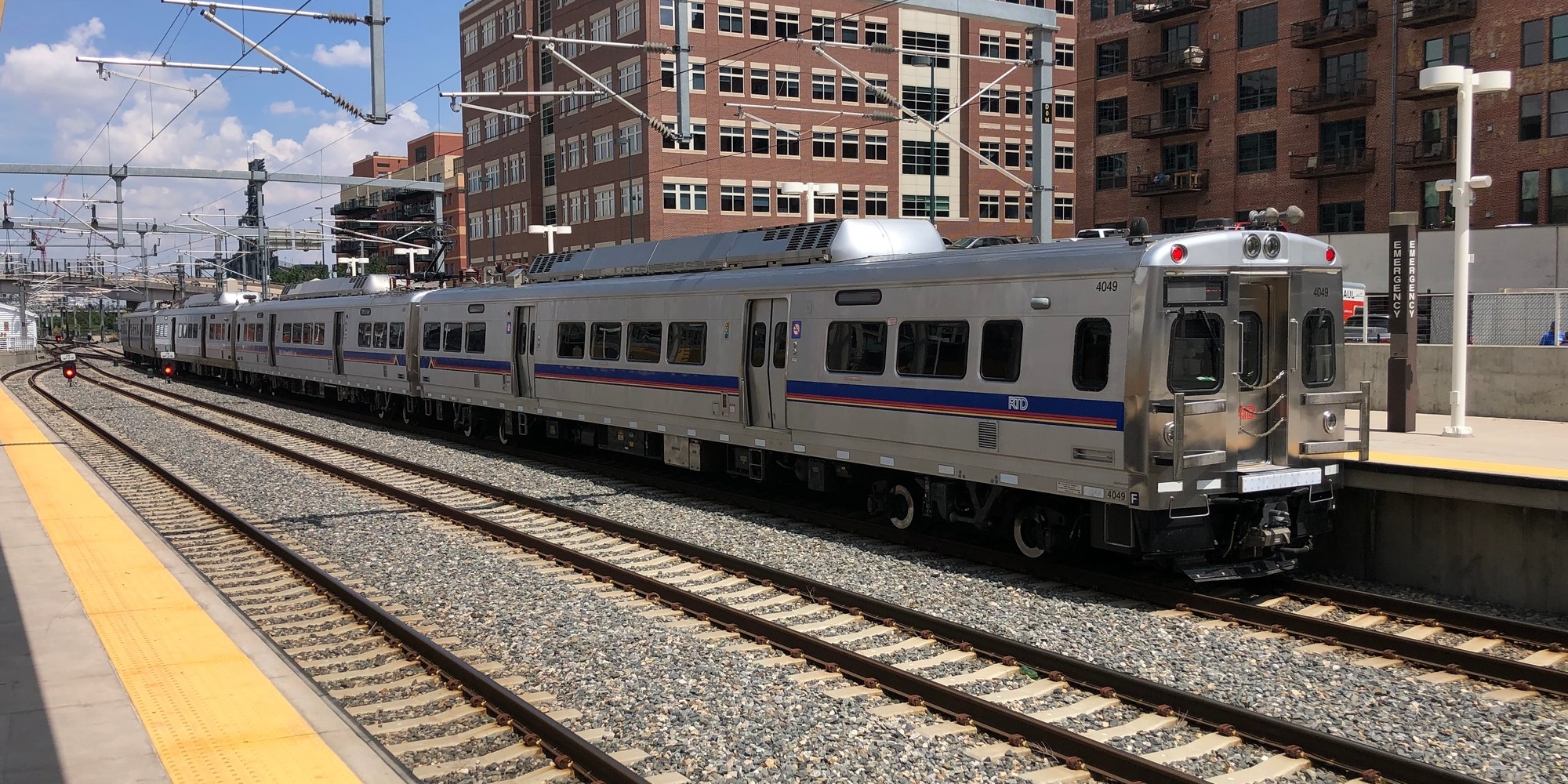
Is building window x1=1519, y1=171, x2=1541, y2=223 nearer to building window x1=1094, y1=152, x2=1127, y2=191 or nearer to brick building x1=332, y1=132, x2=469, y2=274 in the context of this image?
building window x1=1094, y1=152, x2=1127, y2=191

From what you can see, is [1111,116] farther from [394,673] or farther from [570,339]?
[394,673]

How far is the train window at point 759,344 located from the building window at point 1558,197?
32867 mm

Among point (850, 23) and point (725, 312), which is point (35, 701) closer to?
point (725, 312)

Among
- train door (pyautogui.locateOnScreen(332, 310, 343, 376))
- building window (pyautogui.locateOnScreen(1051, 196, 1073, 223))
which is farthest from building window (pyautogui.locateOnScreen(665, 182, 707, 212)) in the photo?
train door (pyautogui.locateOnScreen(332, 310, 343, 376))

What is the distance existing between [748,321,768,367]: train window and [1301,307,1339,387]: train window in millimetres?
6598

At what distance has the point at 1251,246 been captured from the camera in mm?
10875

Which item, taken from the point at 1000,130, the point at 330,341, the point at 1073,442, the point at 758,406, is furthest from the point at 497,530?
the point at 1000,130

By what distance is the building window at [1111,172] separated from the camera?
170 feet

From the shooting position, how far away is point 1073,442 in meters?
10.9

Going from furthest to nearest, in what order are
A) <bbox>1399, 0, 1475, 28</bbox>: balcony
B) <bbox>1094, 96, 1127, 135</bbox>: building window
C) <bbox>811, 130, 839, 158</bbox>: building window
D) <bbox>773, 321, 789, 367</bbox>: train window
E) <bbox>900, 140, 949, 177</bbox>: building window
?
<bbox>900, 140, 949, 177</bbox>: building window < <bbox>811, 130, 839, 158</bbox>: building window < <bbox>1094, 96, 1127, 135</bbox>: building window < <bbox>1399, 0, 1475, 28</bbox>: balcony < <bbox>773, 321, 789, 367</bbox>: train window

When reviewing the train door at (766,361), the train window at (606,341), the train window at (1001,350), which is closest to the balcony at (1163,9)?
the train window at (606,341)

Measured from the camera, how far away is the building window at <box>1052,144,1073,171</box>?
68.5 metres

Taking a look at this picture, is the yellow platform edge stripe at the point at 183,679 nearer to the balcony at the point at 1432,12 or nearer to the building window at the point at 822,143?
the balcony at the point at 1432,12

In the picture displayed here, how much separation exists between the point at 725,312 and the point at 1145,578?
713 cm
